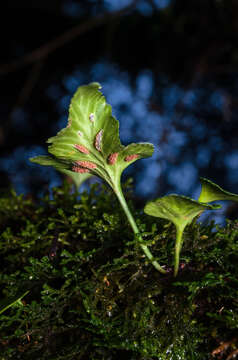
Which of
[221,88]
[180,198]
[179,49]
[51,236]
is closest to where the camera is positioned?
[180,198]

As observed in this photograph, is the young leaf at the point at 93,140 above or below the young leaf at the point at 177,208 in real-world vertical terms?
above

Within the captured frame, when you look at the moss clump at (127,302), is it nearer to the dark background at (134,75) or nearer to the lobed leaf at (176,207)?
the lobed leaf at (176,207)

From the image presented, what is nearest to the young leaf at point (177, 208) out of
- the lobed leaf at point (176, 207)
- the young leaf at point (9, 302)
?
the lobed leaf at point (176, 207)

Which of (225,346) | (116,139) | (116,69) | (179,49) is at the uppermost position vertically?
(116,69)

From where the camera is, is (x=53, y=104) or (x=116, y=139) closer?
(x=116, y=139)

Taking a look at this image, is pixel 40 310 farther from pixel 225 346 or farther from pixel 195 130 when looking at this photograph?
pixel 195 130

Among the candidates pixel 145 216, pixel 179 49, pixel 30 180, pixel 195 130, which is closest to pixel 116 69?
pixel 179 49

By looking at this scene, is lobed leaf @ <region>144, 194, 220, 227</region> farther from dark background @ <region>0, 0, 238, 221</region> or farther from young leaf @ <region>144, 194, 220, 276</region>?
dark background @ <region>0, 0, 238, 221</region>
